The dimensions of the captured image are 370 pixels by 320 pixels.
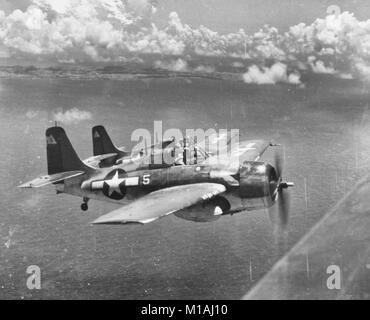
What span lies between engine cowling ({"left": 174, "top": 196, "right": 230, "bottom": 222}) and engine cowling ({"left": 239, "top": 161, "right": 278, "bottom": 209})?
0.89m

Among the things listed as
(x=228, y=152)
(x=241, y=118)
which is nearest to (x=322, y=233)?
(x=241, y=118)

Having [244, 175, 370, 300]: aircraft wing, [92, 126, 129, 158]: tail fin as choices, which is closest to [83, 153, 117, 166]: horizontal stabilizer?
[92, 126, 129, 158]: tail fin

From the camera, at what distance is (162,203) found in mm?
15195

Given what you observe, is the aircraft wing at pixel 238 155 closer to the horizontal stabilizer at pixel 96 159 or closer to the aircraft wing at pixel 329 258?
the horizontal stabilizer at pixel 96 159

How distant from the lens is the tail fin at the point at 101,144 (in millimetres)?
27547

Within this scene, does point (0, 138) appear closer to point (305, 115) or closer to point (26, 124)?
point (26, 124)

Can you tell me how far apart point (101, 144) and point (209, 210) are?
12.9 metres

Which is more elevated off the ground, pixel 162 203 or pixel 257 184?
pixel 257 184

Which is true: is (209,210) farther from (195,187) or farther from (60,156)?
(60,156)

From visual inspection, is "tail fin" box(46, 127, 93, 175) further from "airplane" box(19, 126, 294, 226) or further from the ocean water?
the ocean water

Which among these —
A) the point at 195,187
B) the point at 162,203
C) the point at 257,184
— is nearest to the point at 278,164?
the point at 257,184

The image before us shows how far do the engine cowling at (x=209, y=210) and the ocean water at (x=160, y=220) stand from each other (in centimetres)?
3749

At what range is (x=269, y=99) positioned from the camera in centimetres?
7331
